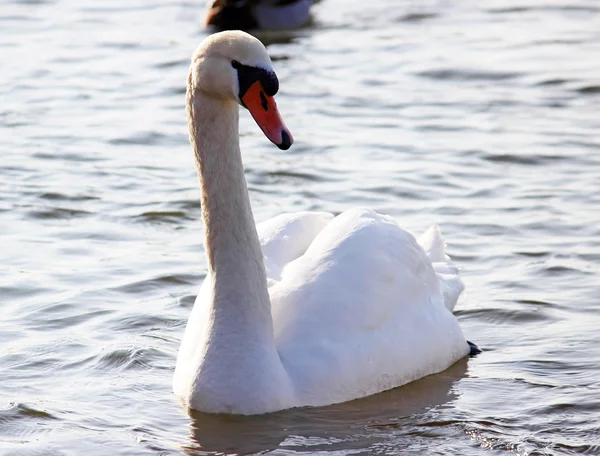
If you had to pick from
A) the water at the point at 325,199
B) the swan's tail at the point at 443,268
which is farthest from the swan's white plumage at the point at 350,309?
the swan's tail at the point at 443,268

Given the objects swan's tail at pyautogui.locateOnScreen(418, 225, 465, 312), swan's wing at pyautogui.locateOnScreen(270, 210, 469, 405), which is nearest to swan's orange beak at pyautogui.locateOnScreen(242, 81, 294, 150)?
swan's wing at pyautogui.locateOnScreen(270, 210, 469, 405)

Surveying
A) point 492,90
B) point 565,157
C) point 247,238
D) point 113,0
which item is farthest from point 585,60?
point 247,238

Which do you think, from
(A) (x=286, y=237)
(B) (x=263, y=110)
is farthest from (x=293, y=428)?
(B) (x=263, y=110)

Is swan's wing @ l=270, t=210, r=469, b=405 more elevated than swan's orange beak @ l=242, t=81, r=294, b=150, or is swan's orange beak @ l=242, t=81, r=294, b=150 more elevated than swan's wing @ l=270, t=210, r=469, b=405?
swan's orange beak @ l=242, t=81, r=294, b=150

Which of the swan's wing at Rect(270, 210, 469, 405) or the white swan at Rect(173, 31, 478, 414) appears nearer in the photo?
the white swan at Rect(173, 31, 478, 414)

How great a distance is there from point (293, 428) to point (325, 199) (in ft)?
15.0

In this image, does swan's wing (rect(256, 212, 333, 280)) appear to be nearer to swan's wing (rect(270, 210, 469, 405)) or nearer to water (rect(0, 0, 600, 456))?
swan's wing (rect(270, 210, 469, 405))

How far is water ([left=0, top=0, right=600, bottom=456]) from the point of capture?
6.64 meters

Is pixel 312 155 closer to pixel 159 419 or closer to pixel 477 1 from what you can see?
pixel 159 419

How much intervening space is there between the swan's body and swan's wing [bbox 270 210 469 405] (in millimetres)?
11966

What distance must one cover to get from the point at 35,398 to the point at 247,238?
1430 millimetres

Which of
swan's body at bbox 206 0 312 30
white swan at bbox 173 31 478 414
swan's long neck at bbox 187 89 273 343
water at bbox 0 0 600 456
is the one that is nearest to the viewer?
white swan at bbox 173 31 478 414

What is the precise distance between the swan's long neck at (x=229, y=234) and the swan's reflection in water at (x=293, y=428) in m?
0.40

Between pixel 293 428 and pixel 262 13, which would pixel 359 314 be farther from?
pixel 262 13
